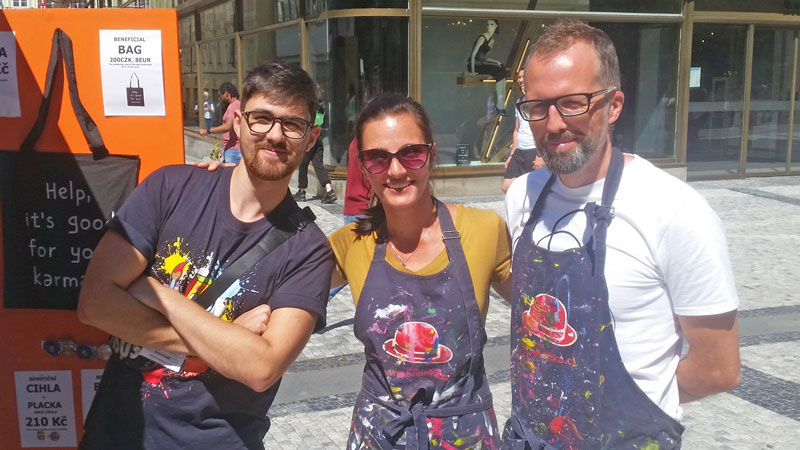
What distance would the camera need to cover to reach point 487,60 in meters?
12.4

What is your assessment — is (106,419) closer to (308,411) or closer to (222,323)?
(222,323)

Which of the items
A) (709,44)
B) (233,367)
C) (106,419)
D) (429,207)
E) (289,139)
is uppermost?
(709,44)

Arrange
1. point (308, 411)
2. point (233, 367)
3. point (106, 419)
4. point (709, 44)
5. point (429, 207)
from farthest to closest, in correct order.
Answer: point (709, 44), point (308, 411), point (429, 207), point (106, 419), point (233, 367)

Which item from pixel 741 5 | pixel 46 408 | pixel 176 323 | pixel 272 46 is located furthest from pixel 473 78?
pixel 176 323

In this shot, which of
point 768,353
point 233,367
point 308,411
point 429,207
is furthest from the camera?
point 768,353

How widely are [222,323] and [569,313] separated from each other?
2.94ft

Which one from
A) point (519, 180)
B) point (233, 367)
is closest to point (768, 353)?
point (519, 180)

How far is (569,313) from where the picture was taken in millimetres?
1993

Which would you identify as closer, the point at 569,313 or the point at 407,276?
the point at 569,313

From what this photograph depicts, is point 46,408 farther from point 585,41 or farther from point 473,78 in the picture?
point 473,78

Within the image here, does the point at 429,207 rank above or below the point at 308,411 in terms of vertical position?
above

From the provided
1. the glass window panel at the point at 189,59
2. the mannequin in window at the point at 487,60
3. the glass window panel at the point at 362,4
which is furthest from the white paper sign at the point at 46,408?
the glass window panel at the point at 189,59

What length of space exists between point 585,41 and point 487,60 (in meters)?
10.7

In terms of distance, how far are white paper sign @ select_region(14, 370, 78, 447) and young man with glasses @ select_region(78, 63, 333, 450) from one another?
0.48 m
